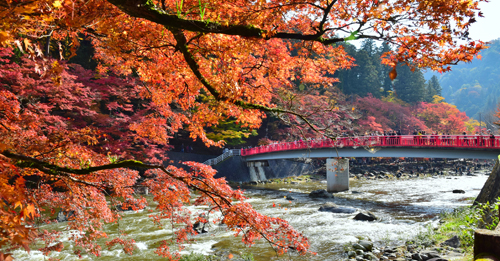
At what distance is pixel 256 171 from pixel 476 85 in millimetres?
111351

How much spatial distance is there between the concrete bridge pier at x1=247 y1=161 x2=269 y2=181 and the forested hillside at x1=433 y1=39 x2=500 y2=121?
85513mm

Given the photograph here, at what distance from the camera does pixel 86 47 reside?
2380 cm

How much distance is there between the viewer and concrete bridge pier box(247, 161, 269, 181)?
2720 cm

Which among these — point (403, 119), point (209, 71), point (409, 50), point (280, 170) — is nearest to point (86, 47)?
point (280, 170)

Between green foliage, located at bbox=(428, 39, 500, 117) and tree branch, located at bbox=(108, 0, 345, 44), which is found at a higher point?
green foliage, located at bbox=(428, 39, 500, 117)

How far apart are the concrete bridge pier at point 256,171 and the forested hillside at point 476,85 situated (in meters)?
85.5

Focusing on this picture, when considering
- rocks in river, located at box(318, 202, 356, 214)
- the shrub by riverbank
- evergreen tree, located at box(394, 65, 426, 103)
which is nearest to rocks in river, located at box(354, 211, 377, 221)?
rocks in river, located at box(318, 202, 356, 214)

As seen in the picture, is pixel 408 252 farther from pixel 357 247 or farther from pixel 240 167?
pixel 240 167

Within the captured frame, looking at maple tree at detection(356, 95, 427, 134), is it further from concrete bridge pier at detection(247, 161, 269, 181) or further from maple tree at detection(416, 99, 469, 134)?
concrete bridge pier at detection(247, 161, 269, 181)

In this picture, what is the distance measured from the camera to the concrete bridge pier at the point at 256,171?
2720 centimetres

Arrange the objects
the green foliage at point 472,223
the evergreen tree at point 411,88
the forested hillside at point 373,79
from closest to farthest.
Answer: the green foliage at point 472,223 < the forested hillside at point 373,79 < the evergreen tree at point 411,88

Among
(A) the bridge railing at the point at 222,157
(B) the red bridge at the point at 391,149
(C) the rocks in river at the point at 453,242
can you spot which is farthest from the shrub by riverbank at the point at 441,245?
(A) the bridge railing at the point at 222,157

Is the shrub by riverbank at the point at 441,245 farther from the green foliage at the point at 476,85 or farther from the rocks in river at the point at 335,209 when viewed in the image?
the green foliage at the point at 476,85

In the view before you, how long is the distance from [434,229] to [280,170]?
20.5 m
